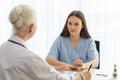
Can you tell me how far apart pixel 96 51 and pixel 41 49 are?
1030 millimetres

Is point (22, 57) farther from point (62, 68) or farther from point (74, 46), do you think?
point (74, 46)

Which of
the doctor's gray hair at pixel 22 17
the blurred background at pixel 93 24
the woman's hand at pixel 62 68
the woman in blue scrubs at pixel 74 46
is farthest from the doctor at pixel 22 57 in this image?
the blurred background at pixel 93 24

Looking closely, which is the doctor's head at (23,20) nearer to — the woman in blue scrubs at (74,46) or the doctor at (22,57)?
the doctor at (22,57)

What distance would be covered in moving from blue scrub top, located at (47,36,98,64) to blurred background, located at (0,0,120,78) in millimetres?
854

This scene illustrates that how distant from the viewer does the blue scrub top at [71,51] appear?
103 inches

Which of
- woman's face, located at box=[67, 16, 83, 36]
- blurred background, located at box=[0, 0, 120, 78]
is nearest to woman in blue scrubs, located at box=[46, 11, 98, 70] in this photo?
woman's face, located at box=[67, 16, 83, 36]

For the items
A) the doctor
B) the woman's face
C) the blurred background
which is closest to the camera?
the doctor

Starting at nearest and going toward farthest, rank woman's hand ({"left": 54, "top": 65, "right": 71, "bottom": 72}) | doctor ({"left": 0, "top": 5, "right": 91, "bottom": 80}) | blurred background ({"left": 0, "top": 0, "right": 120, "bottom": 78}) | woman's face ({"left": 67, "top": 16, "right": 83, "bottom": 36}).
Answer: doctor ({"left": 0, "top": 5, "right": 91, "bottom": 80})
woman's hand ({"left": 54, "top": 65, "right": 71, "bottom": 72})
woman's face ({"left": 67, "top": 16, "right": 83, "bottom": 36})
blurred background ({"left": 0, "top": 0, "right": 120, "bottom": 78})

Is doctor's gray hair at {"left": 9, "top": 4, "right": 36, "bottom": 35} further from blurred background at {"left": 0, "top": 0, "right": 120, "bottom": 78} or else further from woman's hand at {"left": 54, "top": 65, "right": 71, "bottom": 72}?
blurred background at {"left": 0, "top": 0, "right": 120, "bottom": 78}

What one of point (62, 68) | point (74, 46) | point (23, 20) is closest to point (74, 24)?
point (74, 46)

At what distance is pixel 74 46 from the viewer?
2652mm

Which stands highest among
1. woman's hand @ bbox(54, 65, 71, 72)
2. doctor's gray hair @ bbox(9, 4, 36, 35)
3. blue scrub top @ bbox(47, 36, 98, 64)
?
doctor's gray hair @ bbox(9, 4, 36, 35)

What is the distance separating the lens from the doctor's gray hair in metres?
1.50

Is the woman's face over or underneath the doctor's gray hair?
underneath
